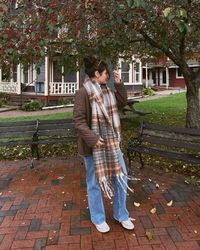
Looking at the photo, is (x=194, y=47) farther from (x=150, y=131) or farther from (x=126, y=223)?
(x=126, y=223)

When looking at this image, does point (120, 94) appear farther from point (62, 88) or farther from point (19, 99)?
point (19, 99)

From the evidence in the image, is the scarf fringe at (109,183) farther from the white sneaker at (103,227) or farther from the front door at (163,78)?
the front door at (163,78)

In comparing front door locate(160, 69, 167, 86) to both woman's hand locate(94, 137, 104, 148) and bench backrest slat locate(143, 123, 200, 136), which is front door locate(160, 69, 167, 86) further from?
woman's hand locate(94, 137, 104, 148)

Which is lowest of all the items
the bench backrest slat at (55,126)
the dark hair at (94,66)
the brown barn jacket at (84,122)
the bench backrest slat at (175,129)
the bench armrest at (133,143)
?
the bench armrest at (133,143)

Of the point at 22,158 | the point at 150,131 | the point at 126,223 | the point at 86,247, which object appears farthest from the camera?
the point at 22,158

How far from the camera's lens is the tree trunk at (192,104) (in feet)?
27.5

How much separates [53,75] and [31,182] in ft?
56.7

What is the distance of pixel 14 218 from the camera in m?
4.33

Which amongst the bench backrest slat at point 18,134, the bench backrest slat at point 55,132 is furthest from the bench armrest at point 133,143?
the bench backrest slat at point 18,134

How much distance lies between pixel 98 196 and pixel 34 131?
134 inches

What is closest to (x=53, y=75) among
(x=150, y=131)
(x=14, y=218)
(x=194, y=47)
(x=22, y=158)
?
(x=194, y=47)

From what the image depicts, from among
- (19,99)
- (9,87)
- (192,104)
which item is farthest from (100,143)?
(9,87)

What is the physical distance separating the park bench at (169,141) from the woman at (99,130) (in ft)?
6.09

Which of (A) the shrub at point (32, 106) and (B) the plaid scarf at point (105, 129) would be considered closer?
(B) the plaid scarf at point (105, 129)
